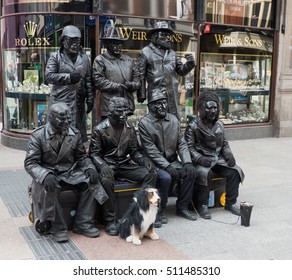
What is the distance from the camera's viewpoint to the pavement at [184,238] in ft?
14.9

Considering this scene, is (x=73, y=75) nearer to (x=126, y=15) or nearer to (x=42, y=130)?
(x=42, y=130)

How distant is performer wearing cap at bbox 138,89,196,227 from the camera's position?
5.55 meters

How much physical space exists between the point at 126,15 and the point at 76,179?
602cm

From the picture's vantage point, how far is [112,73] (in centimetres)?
627

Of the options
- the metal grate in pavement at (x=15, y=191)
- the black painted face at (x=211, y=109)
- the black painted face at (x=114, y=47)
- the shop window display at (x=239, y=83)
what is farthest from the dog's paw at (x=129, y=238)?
the shop window display at (x=239, y=83)

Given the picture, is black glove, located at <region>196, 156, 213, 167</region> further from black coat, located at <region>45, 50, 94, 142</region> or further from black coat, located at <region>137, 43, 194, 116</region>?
black coat, located at <region>45, 50, 94, 142</region>

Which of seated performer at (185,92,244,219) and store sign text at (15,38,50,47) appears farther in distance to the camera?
store sign text at (15,38,50,47)

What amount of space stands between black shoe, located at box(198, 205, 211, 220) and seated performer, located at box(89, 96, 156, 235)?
2.91 ft

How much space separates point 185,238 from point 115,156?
132cm

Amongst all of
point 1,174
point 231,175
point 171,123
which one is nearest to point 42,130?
point 171,123

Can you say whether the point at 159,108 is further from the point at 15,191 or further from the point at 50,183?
the point at 15,191

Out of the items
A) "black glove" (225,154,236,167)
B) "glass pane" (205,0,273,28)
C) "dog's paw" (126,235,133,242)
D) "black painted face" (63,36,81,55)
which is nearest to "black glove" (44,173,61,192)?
"dog's paw" (126,235,133,242)

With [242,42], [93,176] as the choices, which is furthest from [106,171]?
[242,42]

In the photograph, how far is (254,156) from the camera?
9.92 metres
